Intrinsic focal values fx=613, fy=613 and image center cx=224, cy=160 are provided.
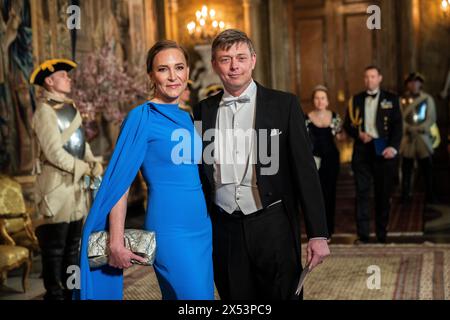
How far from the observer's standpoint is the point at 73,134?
16.2 ft

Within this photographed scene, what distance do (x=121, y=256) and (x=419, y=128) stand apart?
8151mm

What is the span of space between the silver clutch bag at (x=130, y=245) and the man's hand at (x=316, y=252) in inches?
27.0

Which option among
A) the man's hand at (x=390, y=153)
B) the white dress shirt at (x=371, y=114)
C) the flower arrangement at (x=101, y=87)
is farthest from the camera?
the flower arrangement at (x=101, y=87)

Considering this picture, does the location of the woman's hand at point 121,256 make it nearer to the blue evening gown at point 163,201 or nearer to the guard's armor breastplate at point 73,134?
the blue evening gown at point 163,201

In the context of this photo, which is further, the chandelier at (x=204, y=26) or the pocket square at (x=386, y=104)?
the chandelier at (x=204, y=26)

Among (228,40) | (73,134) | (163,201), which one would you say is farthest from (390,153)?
(163,201)

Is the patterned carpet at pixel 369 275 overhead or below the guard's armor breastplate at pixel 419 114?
below

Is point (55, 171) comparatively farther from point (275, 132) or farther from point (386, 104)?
point (386, 104)

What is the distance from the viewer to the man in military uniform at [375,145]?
268 inches

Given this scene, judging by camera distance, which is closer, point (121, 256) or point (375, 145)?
point (121, 256)

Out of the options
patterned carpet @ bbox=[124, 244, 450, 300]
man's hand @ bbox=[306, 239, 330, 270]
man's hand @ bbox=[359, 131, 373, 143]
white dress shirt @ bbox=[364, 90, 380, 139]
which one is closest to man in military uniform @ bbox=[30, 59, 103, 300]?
patterned carpet @ bbox=[124, 244, 450, 300]

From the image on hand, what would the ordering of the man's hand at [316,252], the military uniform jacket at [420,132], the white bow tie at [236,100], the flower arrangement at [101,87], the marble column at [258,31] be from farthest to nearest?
1. the marble column at [258,31]
2. the military uniform jacket at [420,132]
3. the flower arrangement at [101,87]
4. the white bow tie at [236,100]
5. the man's hand at [316,252]

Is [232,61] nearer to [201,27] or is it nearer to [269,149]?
[269,149]

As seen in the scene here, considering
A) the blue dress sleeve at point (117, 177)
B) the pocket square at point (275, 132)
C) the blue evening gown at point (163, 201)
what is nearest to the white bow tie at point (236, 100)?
the pocket square at point (275, 132)
